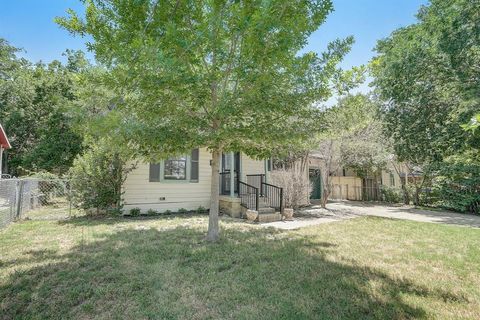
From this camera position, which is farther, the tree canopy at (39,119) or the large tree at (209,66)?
the tree canopy at (39,119)

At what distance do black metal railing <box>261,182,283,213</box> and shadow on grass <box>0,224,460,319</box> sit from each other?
4500 mm

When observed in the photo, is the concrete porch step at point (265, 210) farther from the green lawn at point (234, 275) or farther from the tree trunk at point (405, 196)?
the tree trunk at point (405, 196)

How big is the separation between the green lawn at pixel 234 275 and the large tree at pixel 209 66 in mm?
2087

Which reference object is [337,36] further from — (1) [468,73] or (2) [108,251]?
(1) [468,73]

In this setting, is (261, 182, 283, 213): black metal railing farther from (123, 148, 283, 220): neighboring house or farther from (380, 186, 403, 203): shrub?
(380, 186, 403, 203): shrub

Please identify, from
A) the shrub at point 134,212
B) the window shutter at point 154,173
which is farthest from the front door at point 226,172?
the shrub at point 134,212

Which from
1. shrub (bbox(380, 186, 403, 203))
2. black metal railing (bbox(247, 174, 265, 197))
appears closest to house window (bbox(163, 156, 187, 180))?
black metal railing (bbox(247, 174, 265, 197))

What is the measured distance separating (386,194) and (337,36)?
15033 millimetres

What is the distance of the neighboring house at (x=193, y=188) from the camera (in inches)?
377

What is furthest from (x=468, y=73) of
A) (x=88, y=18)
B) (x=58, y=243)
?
(x=58, y=243)

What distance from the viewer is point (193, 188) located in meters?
10.8

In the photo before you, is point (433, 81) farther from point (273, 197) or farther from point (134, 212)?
point (134, 212)

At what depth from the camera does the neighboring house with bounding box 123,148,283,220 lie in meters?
9.57

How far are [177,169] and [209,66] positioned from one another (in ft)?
19.3
